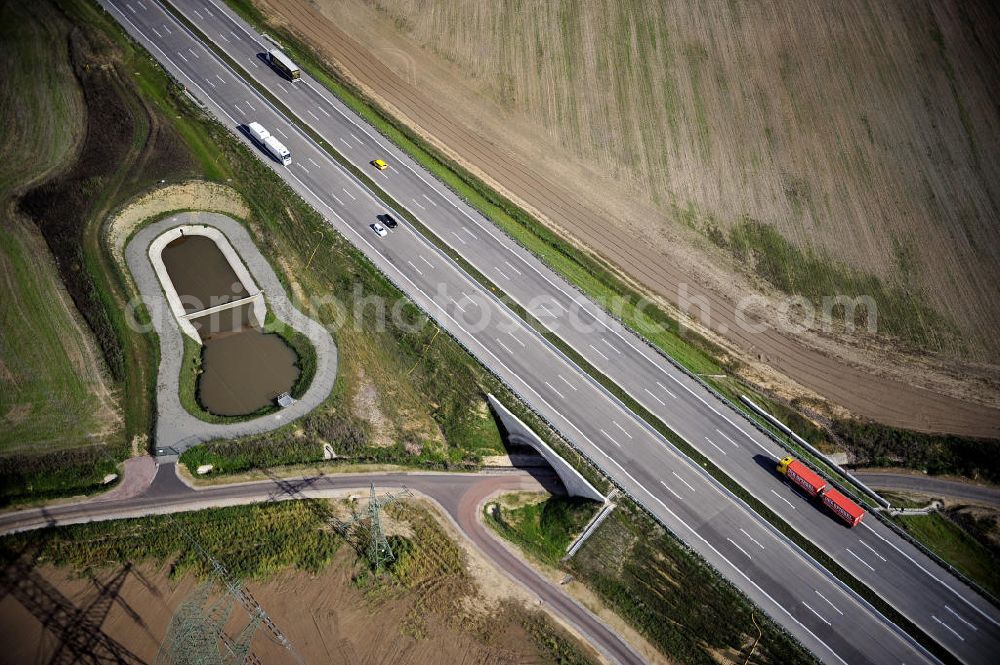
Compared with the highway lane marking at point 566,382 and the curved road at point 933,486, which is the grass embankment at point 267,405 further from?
the curved road at point 933,486

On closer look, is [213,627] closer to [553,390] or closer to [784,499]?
[553,390]

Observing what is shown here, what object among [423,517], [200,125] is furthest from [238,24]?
[423,517]

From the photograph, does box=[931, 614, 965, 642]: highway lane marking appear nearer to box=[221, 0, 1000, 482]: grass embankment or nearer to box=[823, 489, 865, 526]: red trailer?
box=[823, 489, 865, 526]: red trailer

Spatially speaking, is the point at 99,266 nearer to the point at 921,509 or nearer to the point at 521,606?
the point at 521,606

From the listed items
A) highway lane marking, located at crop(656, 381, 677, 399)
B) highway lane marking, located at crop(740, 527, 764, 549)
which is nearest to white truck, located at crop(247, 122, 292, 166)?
highway lane marking, located at crop(656, 381, 677, 399)

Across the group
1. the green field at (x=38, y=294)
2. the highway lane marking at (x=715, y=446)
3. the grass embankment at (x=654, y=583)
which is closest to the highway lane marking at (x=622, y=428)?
the grass embankment at (x=654, y=583)

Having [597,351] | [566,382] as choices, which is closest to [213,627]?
[566,382]
